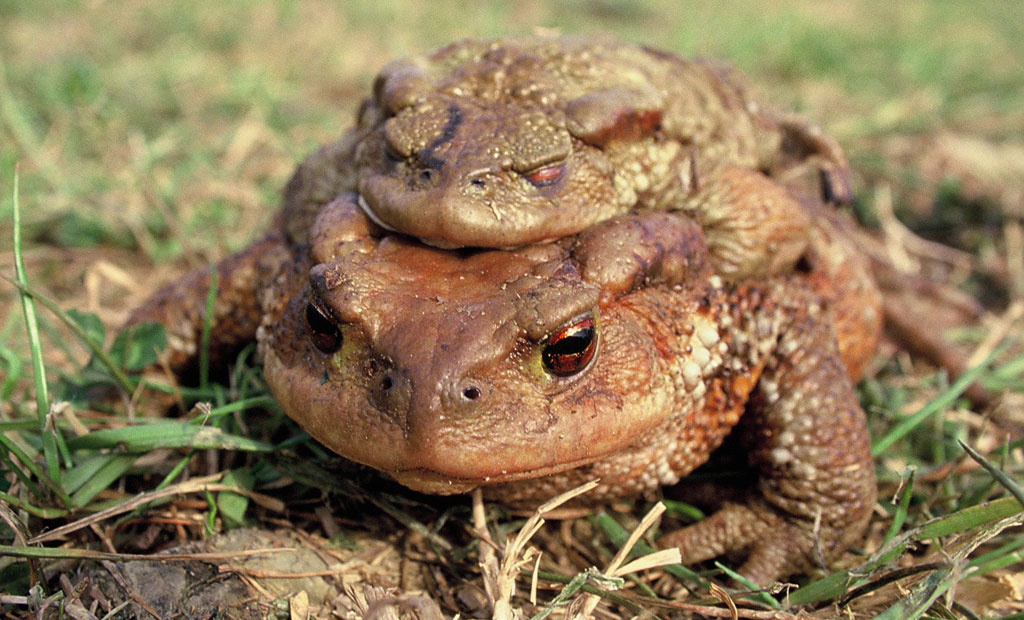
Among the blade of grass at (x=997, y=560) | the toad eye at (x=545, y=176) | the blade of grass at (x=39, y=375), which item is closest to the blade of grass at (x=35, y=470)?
the blade of grass at (x=39, y=375)

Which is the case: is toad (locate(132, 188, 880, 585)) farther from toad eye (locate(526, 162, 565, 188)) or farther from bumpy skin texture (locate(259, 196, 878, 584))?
toad eye (locate(526, 162, 565, 188))

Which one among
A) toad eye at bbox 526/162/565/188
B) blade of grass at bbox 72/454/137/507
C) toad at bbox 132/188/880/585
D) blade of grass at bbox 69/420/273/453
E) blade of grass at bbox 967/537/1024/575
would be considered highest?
toad eye at bbox 526/162/565/188

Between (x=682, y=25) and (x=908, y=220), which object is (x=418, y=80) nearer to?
(x=908, y=220)

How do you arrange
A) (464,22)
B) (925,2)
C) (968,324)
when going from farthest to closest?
(925,2)
(464,22)
(968,324)

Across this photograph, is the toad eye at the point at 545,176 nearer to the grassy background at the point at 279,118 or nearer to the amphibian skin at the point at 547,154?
the amphibian skin at the point at 547,154

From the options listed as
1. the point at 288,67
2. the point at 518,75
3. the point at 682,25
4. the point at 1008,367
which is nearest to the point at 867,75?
the point at 682,25

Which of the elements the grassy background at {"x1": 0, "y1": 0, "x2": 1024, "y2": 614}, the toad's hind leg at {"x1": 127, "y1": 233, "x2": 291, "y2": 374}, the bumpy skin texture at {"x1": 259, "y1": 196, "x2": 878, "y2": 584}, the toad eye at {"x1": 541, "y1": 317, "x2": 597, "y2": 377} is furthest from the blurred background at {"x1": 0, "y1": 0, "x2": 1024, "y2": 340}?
the toad eye at {"x1": 541, "y1": 317, "x2": 597, "y2": 377}
